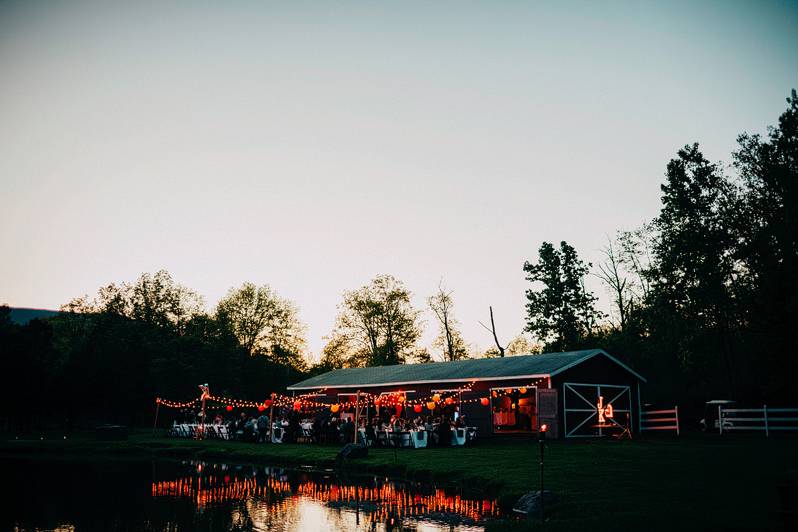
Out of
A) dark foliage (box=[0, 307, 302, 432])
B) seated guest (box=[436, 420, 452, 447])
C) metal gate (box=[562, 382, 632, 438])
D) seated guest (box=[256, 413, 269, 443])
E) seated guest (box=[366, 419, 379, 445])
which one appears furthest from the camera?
dark foliage (box=[0, 307, 302, 432])

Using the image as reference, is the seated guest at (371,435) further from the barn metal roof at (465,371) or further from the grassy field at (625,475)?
the barn metal roof at (465,371)

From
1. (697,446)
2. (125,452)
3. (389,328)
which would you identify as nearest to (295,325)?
(389,328)

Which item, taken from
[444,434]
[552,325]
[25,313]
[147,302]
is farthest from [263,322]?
[25,313]

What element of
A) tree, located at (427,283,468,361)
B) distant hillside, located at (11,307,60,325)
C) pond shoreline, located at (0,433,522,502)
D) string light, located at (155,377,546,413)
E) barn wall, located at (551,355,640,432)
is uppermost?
distant hillside, located at (11,307,60,325)

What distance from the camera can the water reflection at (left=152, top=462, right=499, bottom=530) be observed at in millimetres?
12219

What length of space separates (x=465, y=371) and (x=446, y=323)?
33501 millimetres

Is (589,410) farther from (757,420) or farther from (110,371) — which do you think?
(110,371)

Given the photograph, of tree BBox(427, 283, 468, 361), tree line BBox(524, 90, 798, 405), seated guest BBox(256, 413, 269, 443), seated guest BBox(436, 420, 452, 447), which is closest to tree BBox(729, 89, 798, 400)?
tree line BBox(524, 90, 798, 405)

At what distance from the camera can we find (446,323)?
226 feet

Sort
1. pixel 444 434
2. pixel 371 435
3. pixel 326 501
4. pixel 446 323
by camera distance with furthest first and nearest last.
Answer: pixel 446 323, pixel 371 435, pixel 444 434, pixel 326 501

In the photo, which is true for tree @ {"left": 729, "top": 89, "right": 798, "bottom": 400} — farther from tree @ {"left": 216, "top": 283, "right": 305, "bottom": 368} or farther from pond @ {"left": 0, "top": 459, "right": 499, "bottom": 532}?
tree @ {"left": 216, "top": 283, "right": 305, "bottom": 368}

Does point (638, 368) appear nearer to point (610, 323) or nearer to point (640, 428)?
point (610, 323)

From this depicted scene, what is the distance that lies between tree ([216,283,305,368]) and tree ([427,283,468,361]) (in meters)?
18.7

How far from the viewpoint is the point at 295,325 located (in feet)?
258
